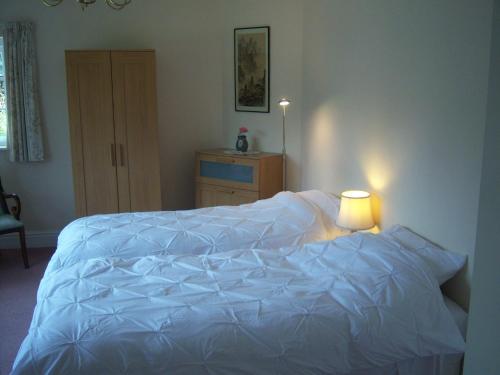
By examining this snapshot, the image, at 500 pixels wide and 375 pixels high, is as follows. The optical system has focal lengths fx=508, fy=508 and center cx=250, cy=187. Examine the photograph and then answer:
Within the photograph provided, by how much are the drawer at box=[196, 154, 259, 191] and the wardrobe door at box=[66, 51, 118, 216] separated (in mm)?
893

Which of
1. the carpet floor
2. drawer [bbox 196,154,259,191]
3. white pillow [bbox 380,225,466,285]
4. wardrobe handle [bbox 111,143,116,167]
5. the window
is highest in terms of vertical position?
the window

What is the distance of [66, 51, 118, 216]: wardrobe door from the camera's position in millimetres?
4805

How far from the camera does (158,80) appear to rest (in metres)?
5.39

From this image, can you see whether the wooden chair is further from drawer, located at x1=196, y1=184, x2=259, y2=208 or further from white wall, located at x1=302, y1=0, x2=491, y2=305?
white wall, located at x1=302, y1=0, x2=491, y2=305

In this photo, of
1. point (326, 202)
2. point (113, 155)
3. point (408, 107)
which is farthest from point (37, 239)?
point (408, 107)

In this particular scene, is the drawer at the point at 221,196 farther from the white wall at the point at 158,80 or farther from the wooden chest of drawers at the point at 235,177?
the white wall at the point at 158,80

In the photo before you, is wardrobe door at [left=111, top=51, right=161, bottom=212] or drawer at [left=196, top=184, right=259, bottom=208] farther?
drawer at [left=196, top=184, right=259, bottom=208]

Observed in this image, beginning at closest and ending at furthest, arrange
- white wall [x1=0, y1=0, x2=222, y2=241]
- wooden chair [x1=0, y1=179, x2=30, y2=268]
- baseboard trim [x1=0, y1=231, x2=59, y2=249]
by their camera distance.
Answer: wooden chair [x1=0, y1=179, x2=30, y2=268] < white wall [x1=0, y1=0, x2=222, y2=241] < baseboard trim [x1=0, y1=231, x2=59, y2=249]

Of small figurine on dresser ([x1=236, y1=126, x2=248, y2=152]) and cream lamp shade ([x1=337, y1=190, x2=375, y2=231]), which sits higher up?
small figurine on dresser ([x1=236, y1=126, x2=248, y2=152])

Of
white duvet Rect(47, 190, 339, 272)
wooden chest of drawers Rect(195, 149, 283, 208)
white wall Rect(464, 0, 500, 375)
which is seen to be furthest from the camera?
wooden chest of drawers Rect(195, 149, 283, 208)

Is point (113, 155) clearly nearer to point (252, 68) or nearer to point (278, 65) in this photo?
point (252, 68)

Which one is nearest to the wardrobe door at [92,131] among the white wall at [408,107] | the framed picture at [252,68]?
the framed picture at [252,68]

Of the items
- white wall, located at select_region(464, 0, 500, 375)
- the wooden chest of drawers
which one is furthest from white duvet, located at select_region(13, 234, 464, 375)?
the wooden chest of drawers

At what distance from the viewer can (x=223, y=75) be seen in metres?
5.57
